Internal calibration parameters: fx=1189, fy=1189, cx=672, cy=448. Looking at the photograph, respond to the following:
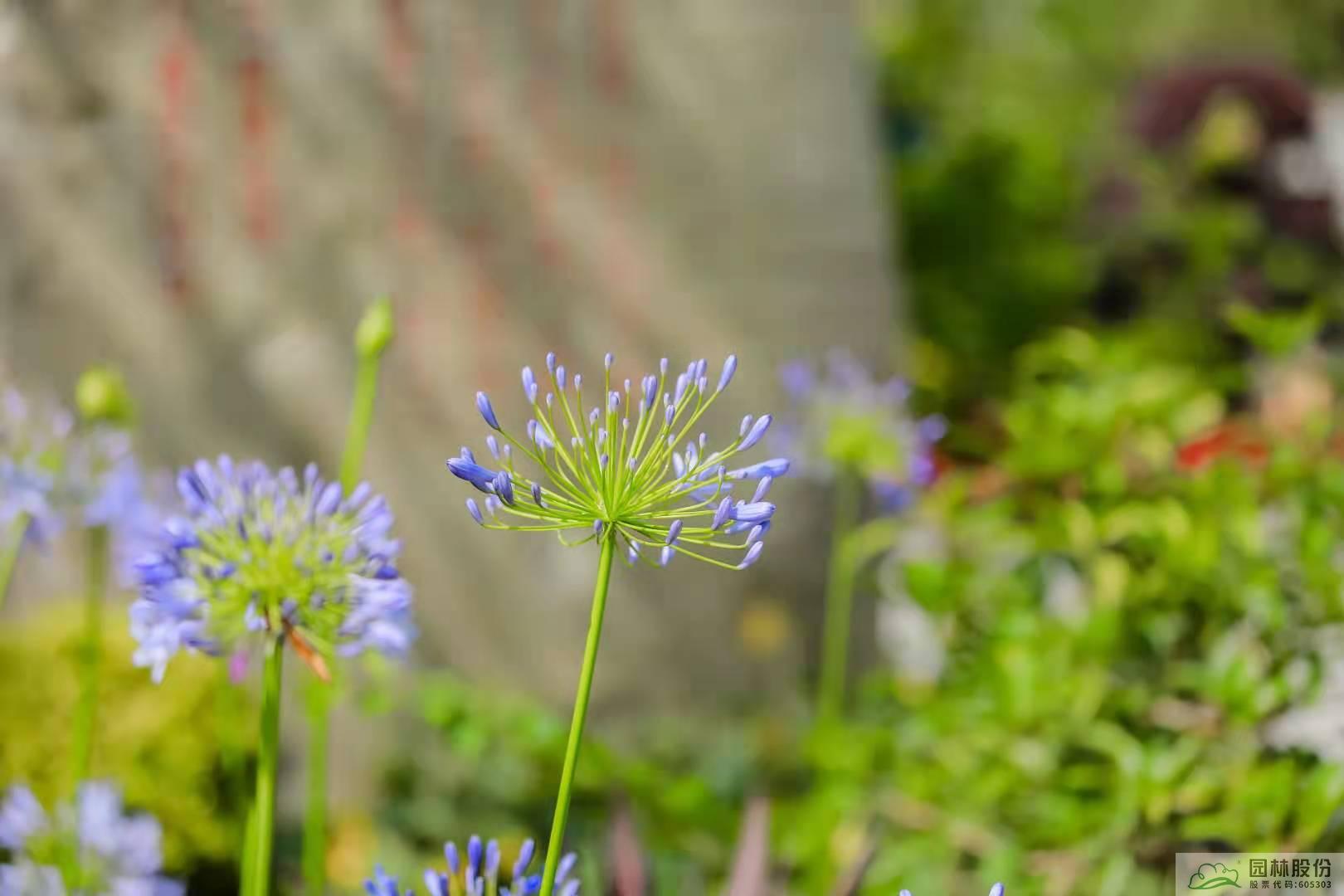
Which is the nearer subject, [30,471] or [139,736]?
[30,471]

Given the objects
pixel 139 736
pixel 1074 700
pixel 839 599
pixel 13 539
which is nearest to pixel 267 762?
pixel 13 539

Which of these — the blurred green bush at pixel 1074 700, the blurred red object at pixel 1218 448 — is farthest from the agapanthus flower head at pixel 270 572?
the blurred red object at pixel 1218 448

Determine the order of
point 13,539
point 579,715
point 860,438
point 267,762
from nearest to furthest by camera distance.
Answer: point 579,715, point 267,762, point 13,539, point 860,438

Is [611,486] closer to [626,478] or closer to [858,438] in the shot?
[626,478]

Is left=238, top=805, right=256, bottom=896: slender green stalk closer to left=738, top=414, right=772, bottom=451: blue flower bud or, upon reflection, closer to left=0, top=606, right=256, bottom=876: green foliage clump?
left=738, top=414, right=772, bottom=451: blue flower bud

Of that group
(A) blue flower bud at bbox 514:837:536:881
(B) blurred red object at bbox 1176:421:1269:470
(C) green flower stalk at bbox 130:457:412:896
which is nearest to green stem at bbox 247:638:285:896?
(C) green flower stalk at bbox 130:457:412:896

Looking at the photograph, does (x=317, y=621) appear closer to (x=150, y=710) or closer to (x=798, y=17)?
(x=150, y=710)
